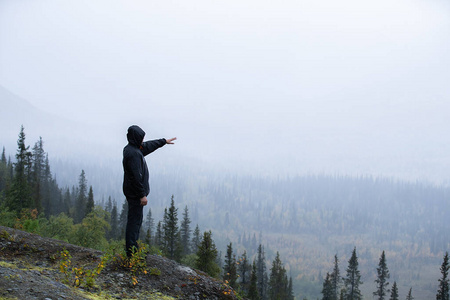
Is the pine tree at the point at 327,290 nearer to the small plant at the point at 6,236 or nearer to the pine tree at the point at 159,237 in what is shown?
the pine tree at the point at 159,237

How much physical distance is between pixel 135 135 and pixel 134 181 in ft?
4.68

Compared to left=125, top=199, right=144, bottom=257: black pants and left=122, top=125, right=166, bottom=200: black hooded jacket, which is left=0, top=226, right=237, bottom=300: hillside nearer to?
left=125, top=199, right=144, bottom=257: black pants

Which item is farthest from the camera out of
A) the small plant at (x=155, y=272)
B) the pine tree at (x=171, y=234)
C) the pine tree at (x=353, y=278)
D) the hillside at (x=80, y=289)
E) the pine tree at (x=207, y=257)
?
the pine tree at (x=353, y=278)

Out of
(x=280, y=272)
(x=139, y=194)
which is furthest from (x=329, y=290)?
(x=139, y=194)

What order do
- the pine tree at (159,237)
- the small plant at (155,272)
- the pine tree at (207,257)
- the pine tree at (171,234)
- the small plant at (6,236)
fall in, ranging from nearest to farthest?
the small plant at (155,272)
the small plant at (6,236)
the pine tree at (207,257)
the pine tree at (171,234)
the pine tree at (159,237)

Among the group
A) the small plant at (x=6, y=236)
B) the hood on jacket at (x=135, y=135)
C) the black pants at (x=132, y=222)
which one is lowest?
the small plant at (x=6, y=236)

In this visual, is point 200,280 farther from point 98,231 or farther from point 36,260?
point 98,231

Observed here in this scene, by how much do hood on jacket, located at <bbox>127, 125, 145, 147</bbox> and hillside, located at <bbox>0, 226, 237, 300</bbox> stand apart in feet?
11.9

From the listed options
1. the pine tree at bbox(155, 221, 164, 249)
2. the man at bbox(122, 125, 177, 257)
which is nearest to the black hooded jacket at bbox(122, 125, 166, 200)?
the man at bbox(122, 125, 177, 257)

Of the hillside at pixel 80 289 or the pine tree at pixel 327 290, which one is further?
Answer: the pine tree at pixel 327 290

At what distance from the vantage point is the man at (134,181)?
812cm

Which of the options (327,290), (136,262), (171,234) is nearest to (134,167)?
(136,262)

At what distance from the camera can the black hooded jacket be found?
810cm

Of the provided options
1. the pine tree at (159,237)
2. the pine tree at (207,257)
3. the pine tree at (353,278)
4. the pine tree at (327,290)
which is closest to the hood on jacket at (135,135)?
the pine tree at (207,257)
